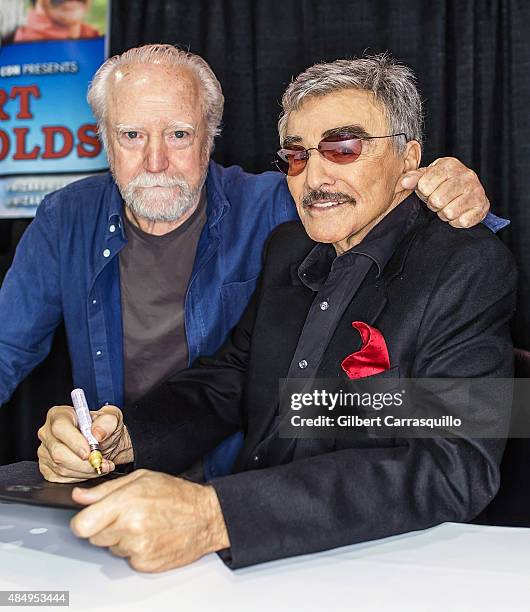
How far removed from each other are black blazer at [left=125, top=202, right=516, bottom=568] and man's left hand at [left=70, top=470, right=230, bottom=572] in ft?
0.13

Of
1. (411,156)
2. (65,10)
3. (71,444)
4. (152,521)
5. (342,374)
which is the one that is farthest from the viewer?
(65,10)

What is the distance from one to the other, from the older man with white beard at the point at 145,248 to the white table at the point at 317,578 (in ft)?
3.24

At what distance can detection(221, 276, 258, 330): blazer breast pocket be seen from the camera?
222 cm

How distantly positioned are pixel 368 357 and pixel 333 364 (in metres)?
0.10

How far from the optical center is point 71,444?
148 centimetres

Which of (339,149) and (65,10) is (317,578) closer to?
(339,149)

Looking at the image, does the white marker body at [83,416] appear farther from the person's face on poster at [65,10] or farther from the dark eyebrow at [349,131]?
the person's face on poster at [65,10]

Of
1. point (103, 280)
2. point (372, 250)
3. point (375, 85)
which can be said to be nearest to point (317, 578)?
point (372, 250)

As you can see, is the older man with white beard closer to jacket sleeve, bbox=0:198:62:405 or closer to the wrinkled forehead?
jacket sleeve, bbox=0:198:62:405

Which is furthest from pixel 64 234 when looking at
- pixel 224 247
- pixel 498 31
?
pixel 498 31

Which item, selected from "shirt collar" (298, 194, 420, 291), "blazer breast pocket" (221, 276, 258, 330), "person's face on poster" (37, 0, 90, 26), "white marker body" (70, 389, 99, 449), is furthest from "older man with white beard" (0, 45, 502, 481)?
"person's face on poster" (37, 0, 90, 26)

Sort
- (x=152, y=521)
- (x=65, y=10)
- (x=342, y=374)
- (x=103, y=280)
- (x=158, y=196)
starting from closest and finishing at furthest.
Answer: (x=152, y=521) < (x=342, y=374) < (x=158, y=196) < (x=103, y=280) < (x=65, y=10)

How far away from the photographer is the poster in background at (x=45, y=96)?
3.36 meters

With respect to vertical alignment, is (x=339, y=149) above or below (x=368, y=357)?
above
